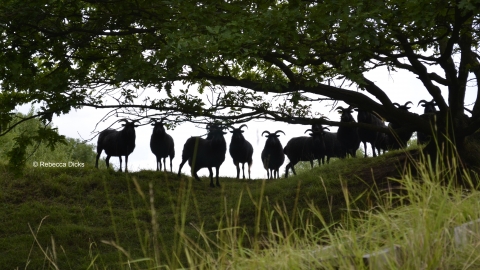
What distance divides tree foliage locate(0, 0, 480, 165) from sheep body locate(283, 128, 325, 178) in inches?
287

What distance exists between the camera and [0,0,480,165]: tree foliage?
10312 mm

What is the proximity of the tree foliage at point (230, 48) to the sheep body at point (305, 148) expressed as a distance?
729 cm

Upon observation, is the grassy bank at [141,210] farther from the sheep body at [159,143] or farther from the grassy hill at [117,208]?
the sheep body at [159,143]

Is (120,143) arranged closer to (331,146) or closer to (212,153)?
(212,153)

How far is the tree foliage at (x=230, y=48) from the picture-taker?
10.3 m

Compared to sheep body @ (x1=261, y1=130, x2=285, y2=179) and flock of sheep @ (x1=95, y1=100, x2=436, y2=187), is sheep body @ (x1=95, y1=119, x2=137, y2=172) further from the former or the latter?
sheep body @ (x1=261, y1=130, x2=285, y2=179)

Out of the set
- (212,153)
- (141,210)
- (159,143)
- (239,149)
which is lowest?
(141,210)

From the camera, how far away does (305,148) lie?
942 inches

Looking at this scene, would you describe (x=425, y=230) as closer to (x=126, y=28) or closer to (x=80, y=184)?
(x=126, y=28)

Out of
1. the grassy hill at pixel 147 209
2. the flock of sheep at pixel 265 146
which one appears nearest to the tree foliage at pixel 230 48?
the grassy hill at pixel 147 209

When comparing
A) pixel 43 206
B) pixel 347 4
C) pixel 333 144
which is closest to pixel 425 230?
pixel 347 4

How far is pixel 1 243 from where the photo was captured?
1458 cm

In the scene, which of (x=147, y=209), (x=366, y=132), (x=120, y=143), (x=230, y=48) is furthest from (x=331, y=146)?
(x=230, y=48)

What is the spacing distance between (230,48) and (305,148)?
1420 cm
